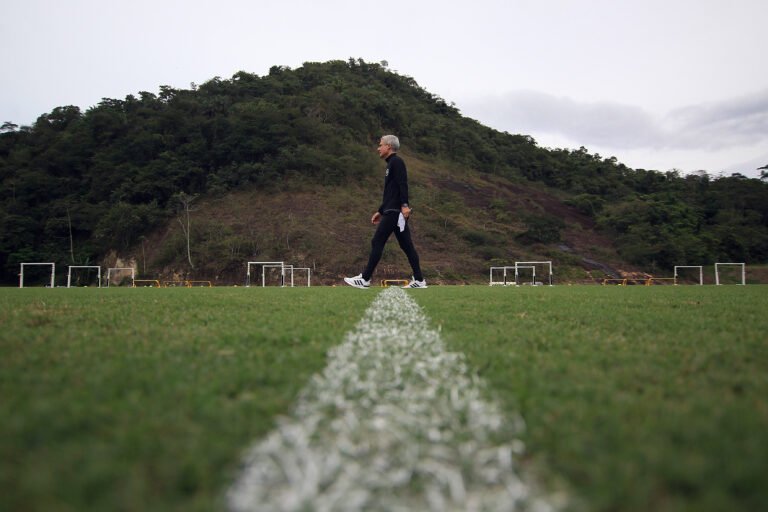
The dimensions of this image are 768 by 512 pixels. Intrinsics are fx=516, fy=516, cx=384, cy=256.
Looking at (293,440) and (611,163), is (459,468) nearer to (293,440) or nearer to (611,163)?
(293,440)

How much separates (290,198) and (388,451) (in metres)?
39.1

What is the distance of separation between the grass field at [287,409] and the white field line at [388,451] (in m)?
0.07

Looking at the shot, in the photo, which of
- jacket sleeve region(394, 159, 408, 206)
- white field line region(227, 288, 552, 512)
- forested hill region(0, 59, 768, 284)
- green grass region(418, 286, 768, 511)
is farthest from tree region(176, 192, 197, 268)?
white field line region(227, 288, 552, 512)

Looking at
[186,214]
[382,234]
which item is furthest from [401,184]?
[186,214]

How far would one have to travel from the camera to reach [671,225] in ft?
154

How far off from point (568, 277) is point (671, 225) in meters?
17.6

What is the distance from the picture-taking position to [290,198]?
3931cm

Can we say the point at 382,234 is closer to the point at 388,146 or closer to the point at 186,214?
the point at 388,146

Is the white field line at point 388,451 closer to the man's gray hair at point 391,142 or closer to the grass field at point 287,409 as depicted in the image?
the grass field at point 287,409

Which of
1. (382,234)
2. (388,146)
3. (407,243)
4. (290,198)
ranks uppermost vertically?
(290,198)

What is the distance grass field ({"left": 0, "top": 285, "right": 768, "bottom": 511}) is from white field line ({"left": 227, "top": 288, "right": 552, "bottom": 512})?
72 millimetres

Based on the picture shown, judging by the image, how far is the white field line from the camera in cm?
96

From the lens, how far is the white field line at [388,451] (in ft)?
3.15

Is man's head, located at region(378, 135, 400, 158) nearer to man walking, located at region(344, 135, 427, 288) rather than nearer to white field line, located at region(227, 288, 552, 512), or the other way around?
man walking, located at region(344, 135, 427, 288)
